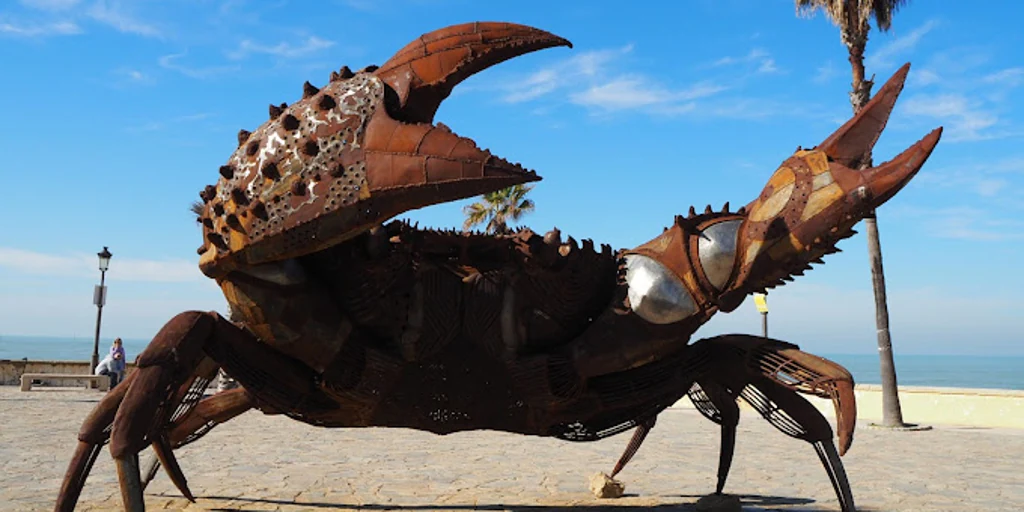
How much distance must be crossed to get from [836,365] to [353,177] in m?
3.22

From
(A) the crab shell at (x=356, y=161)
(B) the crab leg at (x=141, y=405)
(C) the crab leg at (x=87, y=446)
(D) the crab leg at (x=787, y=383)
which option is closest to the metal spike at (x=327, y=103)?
(A) the crab shell at (x=356, y=161)

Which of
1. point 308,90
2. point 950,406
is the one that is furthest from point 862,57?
point 308,90

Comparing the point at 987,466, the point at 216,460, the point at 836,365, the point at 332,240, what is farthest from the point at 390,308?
the point at 987,466

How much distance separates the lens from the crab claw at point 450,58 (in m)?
4.50

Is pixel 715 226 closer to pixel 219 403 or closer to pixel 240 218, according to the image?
pixel 240 218

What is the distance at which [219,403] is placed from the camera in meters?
6.18

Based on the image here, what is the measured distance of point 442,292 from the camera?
4.97m

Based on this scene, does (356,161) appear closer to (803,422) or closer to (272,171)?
(272,171)

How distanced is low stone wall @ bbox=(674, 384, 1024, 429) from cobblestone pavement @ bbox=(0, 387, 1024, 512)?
239cm

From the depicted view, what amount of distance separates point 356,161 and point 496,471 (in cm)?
501

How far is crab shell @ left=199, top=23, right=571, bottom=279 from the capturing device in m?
4.02

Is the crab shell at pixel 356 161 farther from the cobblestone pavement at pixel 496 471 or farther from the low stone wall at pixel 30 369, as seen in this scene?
the low stone wall at pixel 30 369

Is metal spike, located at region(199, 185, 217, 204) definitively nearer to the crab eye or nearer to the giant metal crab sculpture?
the giant metal crab sculpture

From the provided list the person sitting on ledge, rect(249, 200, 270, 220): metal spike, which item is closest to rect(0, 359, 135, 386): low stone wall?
the person sitting on ledge
